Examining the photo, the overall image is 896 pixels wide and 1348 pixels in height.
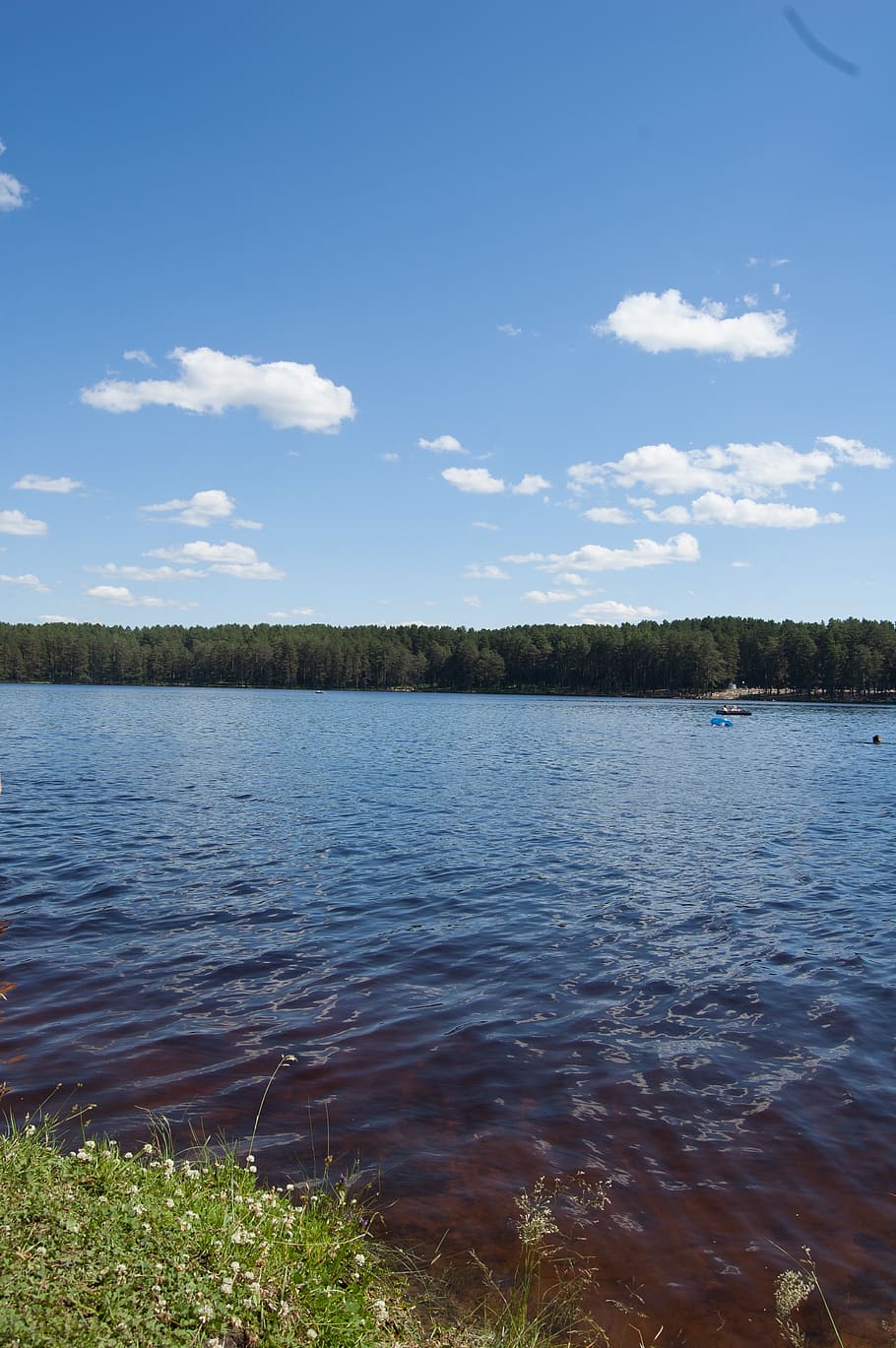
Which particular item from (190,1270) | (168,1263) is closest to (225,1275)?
(190,1270)

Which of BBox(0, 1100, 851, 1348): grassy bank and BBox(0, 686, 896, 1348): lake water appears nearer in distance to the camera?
BBox(0, 1100, 851, 1348): grassy bank

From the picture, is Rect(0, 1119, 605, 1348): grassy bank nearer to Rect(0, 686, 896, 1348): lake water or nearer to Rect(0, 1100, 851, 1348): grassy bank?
Rect(0, 1100, 851, 1348): grassy bank

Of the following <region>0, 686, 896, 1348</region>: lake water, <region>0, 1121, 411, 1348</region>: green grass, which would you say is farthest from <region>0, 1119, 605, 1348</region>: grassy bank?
<region>0, 686, 896, 1348</region>: lake water

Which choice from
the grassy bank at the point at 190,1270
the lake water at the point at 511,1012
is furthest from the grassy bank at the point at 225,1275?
the lake water at the point at 511,1012

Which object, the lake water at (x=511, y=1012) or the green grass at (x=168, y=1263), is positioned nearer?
the green grass at (x=168, y=1263)

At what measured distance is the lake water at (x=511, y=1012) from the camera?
758 centimetres

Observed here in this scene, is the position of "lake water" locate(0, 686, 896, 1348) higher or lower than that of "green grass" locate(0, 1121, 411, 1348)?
lower

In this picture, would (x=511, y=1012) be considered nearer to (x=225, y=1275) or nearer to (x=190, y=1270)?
(x=225, y=1275)

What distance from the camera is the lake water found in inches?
299

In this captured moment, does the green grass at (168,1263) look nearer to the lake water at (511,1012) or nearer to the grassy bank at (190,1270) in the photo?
the grassy bank at (190,1270)

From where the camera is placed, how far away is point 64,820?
27.0 m

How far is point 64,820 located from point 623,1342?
1005 inches

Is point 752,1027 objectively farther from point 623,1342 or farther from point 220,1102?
point 220,1102

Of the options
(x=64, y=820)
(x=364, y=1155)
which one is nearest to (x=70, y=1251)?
(x=364, y=1155)
